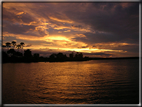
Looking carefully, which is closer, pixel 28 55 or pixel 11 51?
pixel 11 51

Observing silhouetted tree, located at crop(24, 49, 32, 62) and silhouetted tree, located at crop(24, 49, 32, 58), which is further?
silhouetted tree, located at crop(24, 49, 32, 58)

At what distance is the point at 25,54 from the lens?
190 meters

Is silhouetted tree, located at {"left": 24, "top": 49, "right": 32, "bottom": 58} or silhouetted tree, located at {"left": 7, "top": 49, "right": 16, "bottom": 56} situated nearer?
silhouetted tree, located at {"left": 7, "top": 49, "right": 16, "bottom": 56}

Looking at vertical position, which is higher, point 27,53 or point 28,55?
point 27,53

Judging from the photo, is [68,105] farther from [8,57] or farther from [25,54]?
[25,54]

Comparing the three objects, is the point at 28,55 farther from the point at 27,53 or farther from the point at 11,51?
the point at 11,51

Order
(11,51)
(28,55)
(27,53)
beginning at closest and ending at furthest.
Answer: (11,51)
(27,53)
(28,55)

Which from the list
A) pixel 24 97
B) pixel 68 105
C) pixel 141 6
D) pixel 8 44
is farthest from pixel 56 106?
pixel 8 44

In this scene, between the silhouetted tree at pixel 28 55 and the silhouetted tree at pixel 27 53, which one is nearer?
the silhouetted tree at pixel 28 55

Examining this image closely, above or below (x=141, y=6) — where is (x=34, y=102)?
below

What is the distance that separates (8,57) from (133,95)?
176789 mm

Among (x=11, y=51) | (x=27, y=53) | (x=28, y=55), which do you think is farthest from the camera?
(x=28, y=55)

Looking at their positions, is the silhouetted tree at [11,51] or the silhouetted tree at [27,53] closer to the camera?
the silhouetted tree at [11,51]

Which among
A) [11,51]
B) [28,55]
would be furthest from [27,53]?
[11,51]
